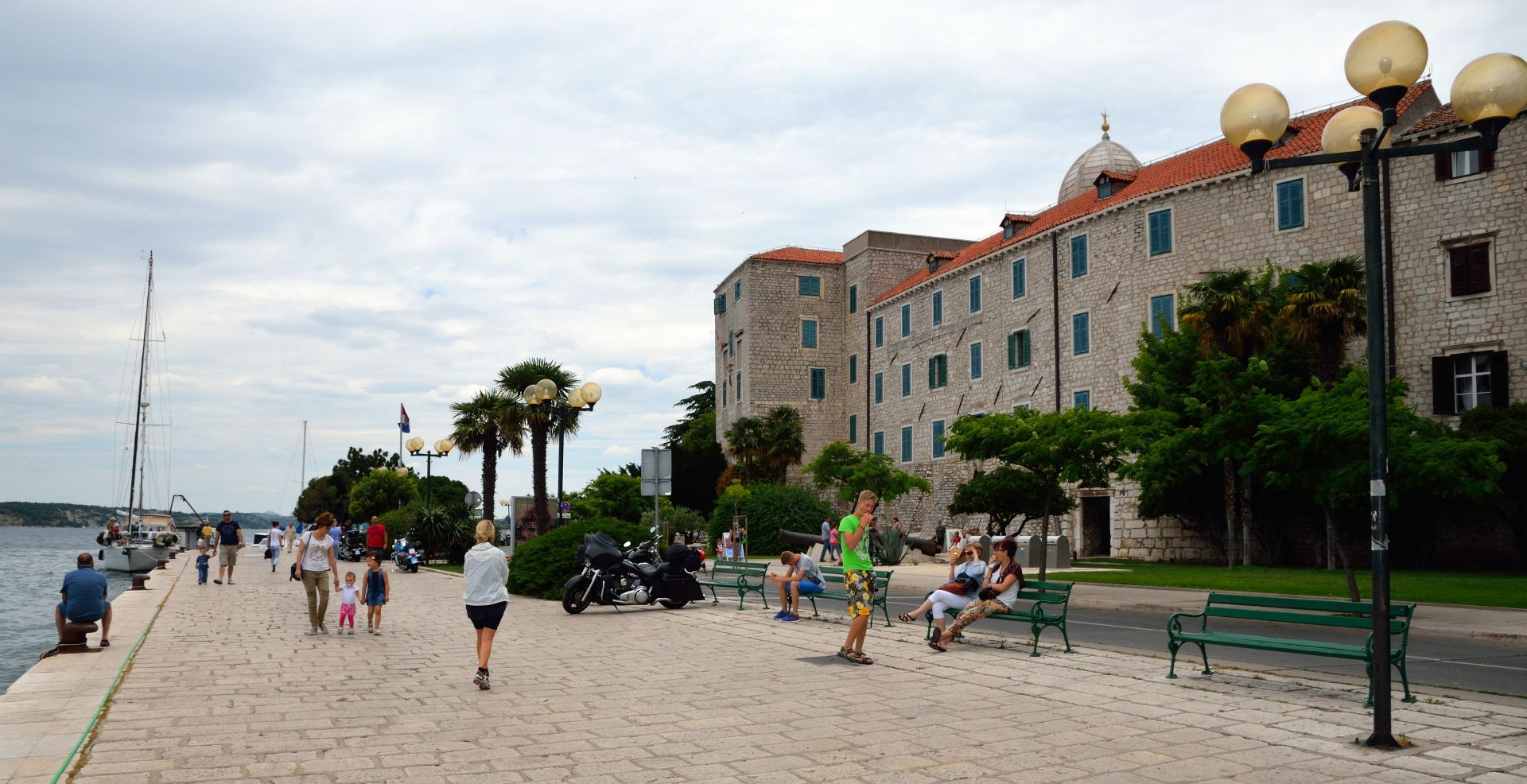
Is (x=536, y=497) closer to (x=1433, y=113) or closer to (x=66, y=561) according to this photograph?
(x=1433, y=113)

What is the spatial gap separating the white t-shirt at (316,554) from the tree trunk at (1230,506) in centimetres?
2666

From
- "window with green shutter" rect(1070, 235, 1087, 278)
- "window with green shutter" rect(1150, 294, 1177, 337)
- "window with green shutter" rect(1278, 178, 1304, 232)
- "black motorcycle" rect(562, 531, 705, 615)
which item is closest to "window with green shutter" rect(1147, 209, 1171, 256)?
"window with green shutter" rect(1150, 294, 1177, 337)

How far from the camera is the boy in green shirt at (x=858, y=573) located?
36.6 ft

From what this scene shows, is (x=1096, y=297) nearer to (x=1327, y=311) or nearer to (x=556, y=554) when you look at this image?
(x=1327, y=311)

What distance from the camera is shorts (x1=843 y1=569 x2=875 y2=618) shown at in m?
11.2

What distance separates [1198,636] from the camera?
9.67 m

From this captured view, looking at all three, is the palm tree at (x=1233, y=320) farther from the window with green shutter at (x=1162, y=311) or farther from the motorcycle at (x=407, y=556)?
the motorcycle at (x=407, y=556)

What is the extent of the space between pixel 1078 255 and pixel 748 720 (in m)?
37.5

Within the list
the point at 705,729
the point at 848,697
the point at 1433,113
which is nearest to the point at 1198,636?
the point at 848,697

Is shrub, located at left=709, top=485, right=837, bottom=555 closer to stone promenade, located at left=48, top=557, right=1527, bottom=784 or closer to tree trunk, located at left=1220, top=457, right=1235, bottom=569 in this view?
tree trunk, located at left=1220, top=457, right=1235, bottom=569

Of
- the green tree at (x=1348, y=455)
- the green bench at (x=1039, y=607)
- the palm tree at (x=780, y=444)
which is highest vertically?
the palm tree at (x=780, y=444)

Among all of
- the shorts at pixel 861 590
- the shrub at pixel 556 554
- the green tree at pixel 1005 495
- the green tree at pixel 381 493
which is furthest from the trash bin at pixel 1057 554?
the green tree at pixel 381 493

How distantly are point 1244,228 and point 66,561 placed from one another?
3006 inches

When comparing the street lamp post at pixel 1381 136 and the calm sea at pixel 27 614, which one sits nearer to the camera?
the street lamp post at pixel 1381 136
